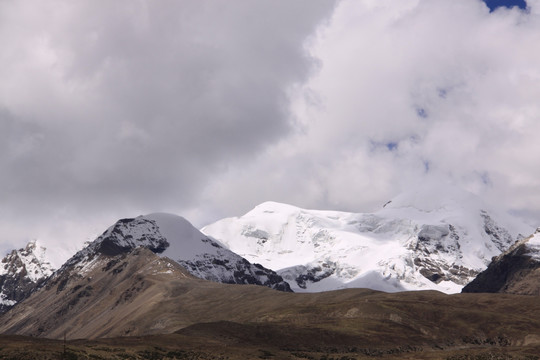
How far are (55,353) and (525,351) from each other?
120m

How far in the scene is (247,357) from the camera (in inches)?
6678

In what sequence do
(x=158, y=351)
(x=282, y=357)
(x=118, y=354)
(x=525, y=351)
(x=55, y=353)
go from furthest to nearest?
(x=525, y=351), (x=282, y=357), (x=158, y=351), (x=118, y=354), (x=55, y=353)

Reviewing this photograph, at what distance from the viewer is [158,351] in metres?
163

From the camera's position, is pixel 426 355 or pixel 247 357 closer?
pixel 247 357

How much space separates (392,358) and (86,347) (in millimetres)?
73474

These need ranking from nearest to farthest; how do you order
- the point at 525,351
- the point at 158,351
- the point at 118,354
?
the point at 118,354 < the point at 158,351 < the point at 525,351

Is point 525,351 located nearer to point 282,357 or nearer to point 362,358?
point 362,358

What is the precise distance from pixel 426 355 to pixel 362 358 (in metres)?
18.1

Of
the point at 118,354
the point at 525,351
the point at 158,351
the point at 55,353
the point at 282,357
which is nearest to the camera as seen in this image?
the point at 55,353

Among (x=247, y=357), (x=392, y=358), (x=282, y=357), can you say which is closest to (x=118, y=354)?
(x=247, y=357)

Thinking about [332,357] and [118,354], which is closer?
[118,354]

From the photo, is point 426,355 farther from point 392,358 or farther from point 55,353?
point 55,353

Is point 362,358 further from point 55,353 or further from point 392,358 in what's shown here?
point 55,353

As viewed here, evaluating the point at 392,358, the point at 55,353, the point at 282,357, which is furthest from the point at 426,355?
the point at 55,353
